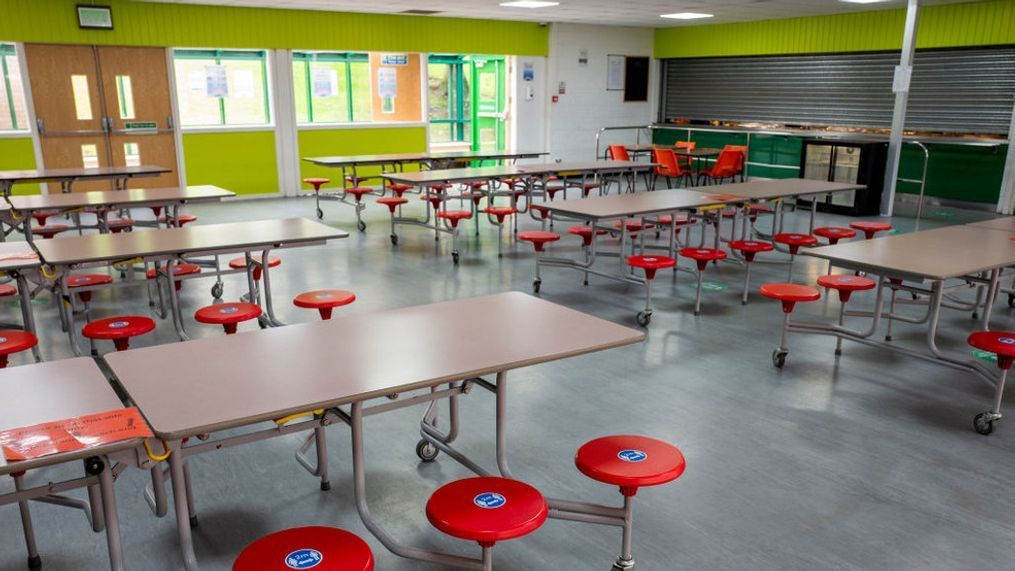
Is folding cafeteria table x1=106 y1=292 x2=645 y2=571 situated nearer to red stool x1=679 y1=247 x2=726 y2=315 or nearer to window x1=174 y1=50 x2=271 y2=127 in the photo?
red stool x1=679 y1=247 x2=726 y2=315

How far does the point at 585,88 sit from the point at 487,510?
41.3 ft

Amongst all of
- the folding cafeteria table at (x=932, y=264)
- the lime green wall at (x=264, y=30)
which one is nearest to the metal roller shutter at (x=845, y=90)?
the lime green wall at (x=264, y=30)

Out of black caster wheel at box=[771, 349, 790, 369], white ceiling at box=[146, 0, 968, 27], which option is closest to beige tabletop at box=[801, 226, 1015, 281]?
black caster wheel at box=[771, 349, 790, 369]

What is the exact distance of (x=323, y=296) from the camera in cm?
389

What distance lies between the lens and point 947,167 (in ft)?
33.4

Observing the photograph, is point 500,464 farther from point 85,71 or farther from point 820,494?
point 85,71

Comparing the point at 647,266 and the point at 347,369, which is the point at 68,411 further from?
the point at 647,266

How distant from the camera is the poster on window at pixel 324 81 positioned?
1216 cm

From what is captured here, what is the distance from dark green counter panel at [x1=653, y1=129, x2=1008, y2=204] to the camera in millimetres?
9750

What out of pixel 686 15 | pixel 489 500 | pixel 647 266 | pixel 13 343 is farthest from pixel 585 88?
pixel 489 500

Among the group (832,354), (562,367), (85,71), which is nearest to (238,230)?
(562,367)

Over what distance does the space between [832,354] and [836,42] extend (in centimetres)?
842

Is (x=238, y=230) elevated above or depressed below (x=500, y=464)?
above

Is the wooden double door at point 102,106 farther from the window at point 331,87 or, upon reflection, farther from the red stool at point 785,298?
the red stool at point 785,298
